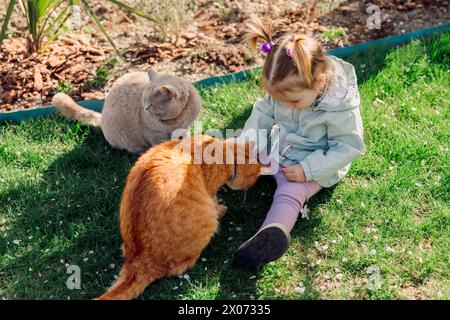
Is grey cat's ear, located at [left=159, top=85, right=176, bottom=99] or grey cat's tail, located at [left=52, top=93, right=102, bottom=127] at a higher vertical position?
grey cat's ear, located at [left=159, top=85, right=176, bottom=99]

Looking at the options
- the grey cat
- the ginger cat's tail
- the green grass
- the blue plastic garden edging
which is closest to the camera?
the ginger cat's tail

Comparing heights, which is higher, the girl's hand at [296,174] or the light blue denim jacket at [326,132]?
the light blue denim jacket at [326,132]

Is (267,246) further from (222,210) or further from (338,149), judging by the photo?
(338,149)

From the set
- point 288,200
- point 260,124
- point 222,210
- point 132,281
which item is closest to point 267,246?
point 288,200

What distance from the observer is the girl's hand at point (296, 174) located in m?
3.63

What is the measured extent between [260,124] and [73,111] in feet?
4.80

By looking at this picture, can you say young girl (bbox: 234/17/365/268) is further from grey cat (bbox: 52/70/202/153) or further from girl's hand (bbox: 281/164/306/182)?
grey cat (bbox: 52/70/202/153)

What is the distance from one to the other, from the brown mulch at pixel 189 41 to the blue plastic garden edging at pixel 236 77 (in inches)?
5.3

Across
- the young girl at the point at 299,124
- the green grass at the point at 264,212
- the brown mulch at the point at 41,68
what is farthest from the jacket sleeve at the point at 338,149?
the brown mulch at the point at 41,68

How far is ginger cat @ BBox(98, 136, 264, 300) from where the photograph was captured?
3045mm

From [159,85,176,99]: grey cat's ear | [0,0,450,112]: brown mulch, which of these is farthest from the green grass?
[159,85,176,99]: grey cat's ear

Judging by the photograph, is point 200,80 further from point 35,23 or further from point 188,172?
point 188,172

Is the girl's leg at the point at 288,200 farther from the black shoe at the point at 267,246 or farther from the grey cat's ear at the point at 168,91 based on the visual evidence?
the grey cat's ear at the point at 168,91

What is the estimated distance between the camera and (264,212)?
3.78m
